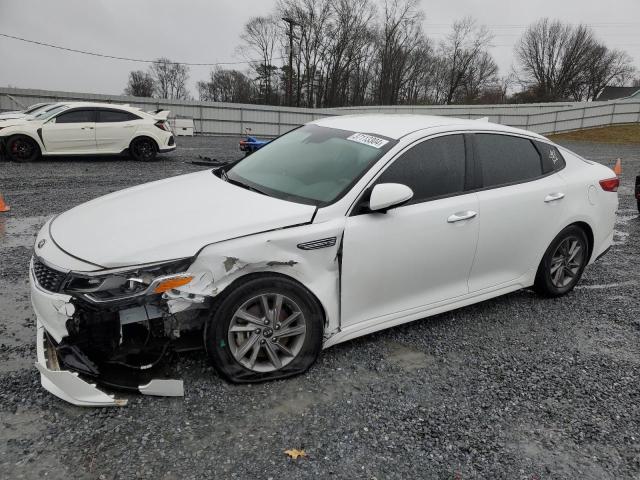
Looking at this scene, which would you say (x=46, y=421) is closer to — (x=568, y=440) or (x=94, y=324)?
(x=94, y=324)

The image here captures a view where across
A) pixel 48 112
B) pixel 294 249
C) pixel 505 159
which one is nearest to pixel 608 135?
pixel 48 112

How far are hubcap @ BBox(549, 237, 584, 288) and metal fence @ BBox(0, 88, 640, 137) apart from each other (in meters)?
20.6

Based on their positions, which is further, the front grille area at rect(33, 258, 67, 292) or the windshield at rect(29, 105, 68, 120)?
the windshield at rect(29, 105, 68, 120)

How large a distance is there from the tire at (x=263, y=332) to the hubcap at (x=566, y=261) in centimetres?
251

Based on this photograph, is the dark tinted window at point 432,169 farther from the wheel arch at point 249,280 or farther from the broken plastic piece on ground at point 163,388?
the broken plastic piece on ground at point 163,388

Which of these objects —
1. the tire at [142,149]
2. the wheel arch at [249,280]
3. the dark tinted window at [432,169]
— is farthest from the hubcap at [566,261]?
the tire at [142,149]

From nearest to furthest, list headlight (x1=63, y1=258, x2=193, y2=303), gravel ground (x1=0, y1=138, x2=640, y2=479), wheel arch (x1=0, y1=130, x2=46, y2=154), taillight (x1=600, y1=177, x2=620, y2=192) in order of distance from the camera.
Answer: gravel ground (x1=0, y1=138, x2=640, y2=479), headlight (x1=63, y1=258, x2=193, y2=303), taillight (x1=600, y1=177, x2=620, y2=192), wheel arch (x1=0, y1=130, x2=46, y2=154)

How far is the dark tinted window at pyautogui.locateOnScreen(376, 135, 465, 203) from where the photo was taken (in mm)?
3416

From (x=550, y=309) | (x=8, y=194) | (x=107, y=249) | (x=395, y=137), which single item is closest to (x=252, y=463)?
(x=107, y=249)

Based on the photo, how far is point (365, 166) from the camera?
335cm

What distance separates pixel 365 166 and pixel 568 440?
6.56 feet

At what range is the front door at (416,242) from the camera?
124 inches

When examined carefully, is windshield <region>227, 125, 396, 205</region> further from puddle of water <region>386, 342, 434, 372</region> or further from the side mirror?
puddle of water <region>386, 342, 434, 372</region>

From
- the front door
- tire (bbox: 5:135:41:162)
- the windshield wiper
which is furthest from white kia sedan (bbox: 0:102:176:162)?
the front door
